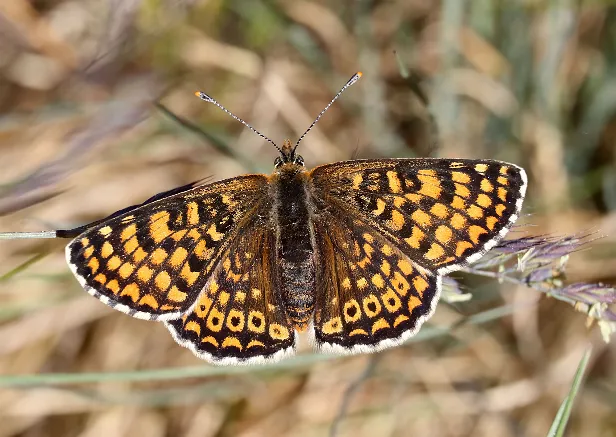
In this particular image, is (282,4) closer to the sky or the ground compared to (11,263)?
closer to the sky

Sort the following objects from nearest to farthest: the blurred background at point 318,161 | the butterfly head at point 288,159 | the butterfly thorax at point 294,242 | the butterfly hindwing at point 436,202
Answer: the butterfly hindwing at point 436,202 → the butterfly thorax at point 294,242 → the butterfly head at point 288,159 → the blurred background at point 318,161

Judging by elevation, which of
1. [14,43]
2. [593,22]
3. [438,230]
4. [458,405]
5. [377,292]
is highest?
[593,22]

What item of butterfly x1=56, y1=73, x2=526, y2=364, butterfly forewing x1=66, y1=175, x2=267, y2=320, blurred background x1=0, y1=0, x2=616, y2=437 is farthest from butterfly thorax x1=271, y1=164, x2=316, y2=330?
blurred background x1=0, y1=0, x2=616, y2=437

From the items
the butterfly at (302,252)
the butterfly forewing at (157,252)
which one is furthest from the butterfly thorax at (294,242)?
the butterfly forewing at (157,252)

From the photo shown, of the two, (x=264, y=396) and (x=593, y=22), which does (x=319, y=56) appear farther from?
(x=264, y=396)

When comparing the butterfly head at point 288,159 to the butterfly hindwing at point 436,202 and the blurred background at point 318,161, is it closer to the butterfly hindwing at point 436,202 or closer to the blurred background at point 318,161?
the butterfly hindwing at point 436,202

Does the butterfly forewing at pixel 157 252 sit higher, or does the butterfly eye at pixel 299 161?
the butterfly eye at pixel 299 161

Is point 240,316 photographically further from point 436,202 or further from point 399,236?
point 436,202

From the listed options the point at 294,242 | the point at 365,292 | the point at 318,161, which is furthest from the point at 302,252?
the point at 318,161

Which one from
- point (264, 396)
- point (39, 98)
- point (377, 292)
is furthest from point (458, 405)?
point (39, 98)
